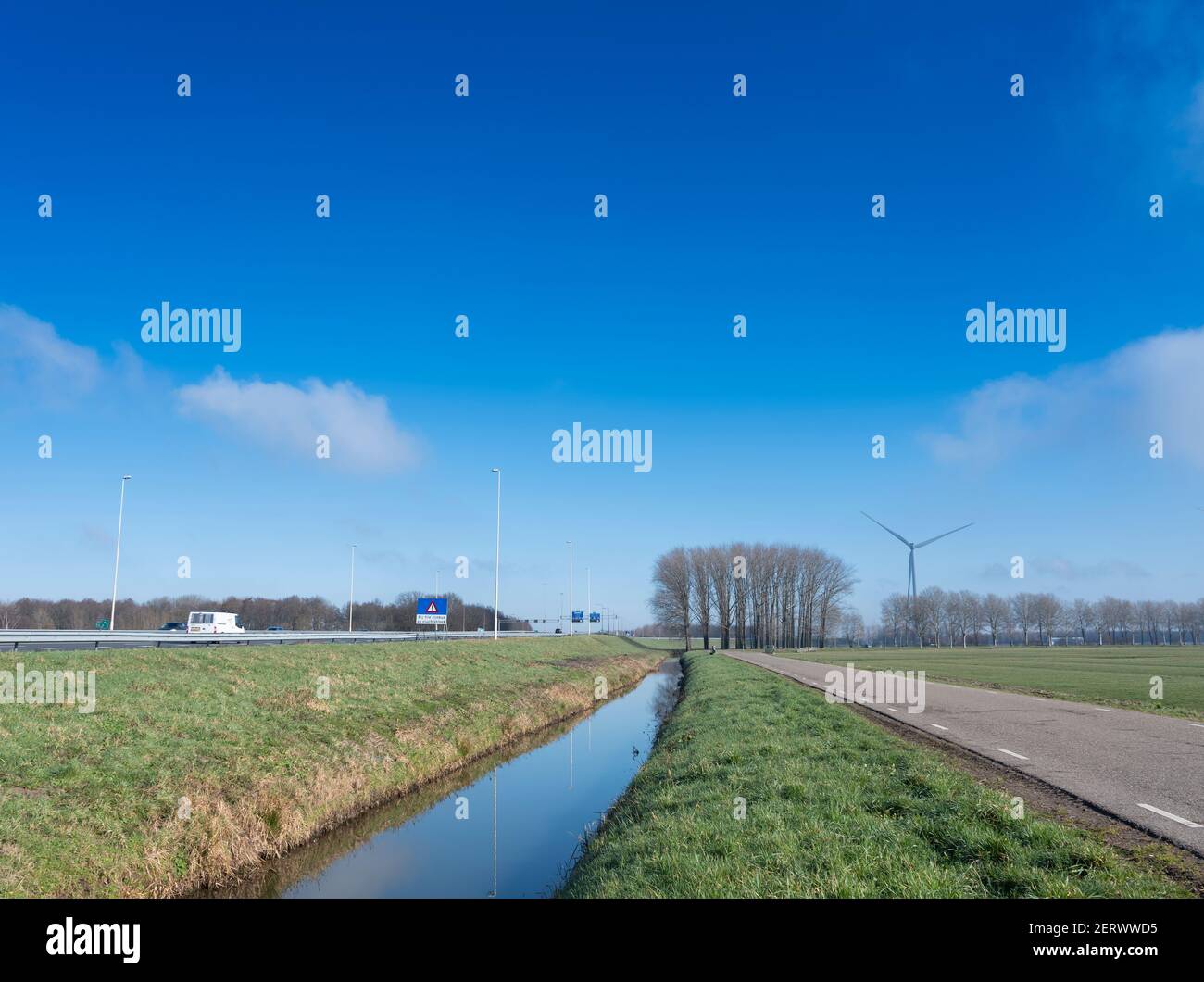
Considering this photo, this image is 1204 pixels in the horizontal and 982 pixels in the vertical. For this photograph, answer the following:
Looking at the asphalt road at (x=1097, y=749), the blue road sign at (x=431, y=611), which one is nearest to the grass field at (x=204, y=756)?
the asphalt road at (x=1097, y=749)

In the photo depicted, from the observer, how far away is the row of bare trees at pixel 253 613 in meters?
105

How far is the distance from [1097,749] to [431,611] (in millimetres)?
61590

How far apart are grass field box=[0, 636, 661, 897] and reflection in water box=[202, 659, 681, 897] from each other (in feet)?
2.04

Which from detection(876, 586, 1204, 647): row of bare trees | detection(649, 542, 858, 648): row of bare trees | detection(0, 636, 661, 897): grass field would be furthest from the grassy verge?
detection(876, 586, 1204, 647): row of bare trees

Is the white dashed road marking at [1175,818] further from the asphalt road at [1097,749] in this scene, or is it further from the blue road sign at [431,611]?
the blue road sign at [431,611]

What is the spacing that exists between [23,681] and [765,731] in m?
17.5

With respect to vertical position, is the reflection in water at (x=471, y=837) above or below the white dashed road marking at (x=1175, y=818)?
below

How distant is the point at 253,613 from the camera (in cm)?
13712

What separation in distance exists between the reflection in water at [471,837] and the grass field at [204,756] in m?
0.62

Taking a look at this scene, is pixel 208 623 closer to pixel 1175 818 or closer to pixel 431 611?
pixel 431 611

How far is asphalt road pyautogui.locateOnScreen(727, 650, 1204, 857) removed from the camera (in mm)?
9453

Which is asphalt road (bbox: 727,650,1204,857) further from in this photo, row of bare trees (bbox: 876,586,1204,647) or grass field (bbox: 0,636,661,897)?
row of bare trees (bbox: 876,586,1204,647)

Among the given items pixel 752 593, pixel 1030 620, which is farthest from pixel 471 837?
pixel 1030 620
